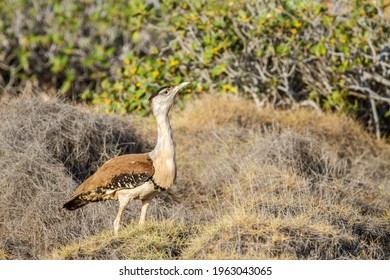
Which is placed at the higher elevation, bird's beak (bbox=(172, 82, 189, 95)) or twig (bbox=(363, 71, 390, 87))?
bird's beak (bbox=(172, 82, 189, 95))

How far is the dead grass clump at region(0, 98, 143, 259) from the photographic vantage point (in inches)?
294

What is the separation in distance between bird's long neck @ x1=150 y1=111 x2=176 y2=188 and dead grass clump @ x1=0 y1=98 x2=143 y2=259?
3.36ft

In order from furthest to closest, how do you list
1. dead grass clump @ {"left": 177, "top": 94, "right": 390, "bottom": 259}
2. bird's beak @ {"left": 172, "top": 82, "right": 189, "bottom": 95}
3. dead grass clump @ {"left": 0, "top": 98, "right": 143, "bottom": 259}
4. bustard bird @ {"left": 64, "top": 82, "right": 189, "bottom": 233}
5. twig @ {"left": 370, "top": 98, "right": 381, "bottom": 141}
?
twig @ {"left": 370, "top": 98, "right": 381, "bottom": 141}
dead grass clump @ {"left": 0, "top": 98, "right": 143, "bottom": 259}
bird's beak @ {"left": 172, "top": 82, "right": 189, "bottom": 95}
bustard bird @ {"left": 64, "top": 82, "right": 189, "bottom": 233}
dead grass clump @ {"left": 177, "top": 94, "right": 390, "bottom": 259}

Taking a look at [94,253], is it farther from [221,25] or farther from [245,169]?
[221,25]

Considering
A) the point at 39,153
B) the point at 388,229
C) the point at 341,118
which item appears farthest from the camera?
the point at 341,118

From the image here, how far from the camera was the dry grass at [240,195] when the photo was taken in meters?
6.55

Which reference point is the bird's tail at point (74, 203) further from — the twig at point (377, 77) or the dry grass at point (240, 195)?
the twig at point (377, 77)

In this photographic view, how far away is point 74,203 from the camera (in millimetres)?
7078

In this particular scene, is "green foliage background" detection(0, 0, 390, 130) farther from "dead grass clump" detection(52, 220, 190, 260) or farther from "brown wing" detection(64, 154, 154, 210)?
"dead grass clump" detection(52, 220, 190, 260)

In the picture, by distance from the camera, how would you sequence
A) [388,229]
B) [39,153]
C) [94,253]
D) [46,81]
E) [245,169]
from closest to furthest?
1. [94,253]
2. [388,229]
3. [39,153]
4. [245,169]
5. [46,81]

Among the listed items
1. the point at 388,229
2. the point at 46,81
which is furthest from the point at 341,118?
the point at 46,81

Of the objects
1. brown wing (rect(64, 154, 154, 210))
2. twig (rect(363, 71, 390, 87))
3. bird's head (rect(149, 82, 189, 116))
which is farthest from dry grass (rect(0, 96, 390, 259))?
bird's head (rect(149, 82, 189, 116))

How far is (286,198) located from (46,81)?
8.19m

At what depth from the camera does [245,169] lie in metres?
8.84
